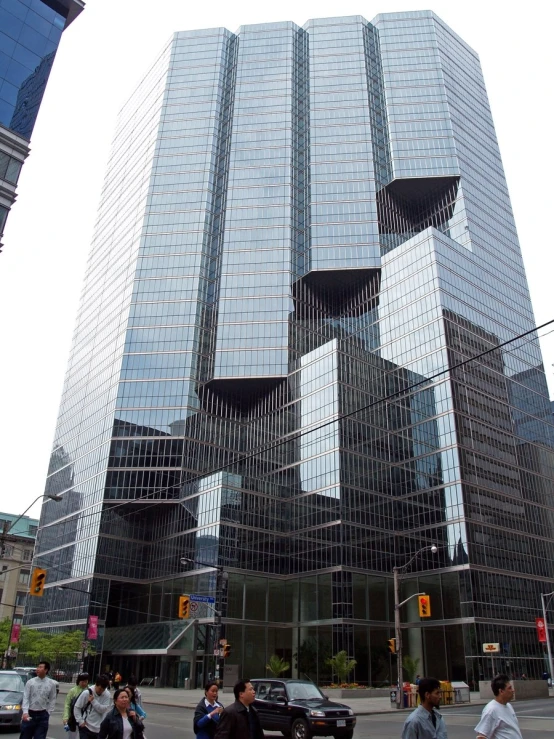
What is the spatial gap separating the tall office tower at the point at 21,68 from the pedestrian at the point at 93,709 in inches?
1271

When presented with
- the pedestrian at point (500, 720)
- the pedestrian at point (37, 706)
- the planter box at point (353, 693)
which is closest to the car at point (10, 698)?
the pedestrian at point (37, 706)

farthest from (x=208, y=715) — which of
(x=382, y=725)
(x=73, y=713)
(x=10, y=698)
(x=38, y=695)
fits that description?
(x=382, y=725)

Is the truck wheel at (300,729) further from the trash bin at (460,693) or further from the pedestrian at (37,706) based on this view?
the trash bin at (460,693)

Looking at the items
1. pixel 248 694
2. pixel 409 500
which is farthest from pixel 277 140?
pixel 248 694

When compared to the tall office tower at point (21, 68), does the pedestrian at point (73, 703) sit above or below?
below

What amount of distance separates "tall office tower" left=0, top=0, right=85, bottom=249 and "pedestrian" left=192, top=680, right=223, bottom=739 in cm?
3435

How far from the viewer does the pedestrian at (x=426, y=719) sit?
7578 mm

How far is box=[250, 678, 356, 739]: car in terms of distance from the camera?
1847cm

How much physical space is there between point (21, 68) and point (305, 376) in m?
51.6

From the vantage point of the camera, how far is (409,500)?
77000mm

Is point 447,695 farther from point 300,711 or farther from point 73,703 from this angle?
point 73,703

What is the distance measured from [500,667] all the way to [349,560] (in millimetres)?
18534

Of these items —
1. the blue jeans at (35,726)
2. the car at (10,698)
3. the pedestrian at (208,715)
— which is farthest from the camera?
the car at (10,698)

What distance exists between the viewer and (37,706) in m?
13.0
